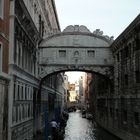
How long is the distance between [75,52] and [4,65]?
14.6 metres

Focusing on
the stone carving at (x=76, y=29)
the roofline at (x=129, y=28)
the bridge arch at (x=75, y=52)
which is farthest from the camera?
the stone carving at (x=76, y=29)

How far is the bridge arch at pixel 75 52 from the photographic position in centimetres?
3053

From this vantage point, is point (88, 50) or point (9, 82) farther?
point (88, 50)

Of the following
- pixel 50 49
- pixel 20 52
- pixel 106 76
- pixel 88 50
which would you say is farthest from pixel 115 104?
pixel 20 52

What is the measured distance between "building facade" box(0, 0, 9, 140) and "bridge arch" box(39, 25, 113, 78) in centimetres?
1336

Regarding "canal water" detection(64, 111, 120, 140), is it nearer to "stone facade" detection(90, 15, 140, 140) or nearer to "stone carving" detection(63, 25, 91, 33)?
"stone facade" detection(90, 15, 140, 140)

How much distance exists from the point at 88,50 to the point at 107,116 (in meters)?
7.68

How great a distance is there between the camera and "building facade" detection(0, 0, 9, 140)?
1596 cm

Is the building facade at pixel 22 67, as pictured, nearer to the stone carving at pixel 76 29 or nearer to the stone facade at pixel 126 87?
the stone carving at pixel 76 29

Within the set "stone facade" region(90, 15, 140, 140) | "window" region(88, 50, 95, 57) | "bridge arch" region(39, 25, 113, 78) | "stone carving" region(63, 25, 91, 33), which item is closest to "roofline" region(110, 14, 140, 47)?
"stone facade" region(90, 15, 140, 140)

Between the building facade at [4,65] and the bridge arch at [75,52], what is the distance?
13.4 m

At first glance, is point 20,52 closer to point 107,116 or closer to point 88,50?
point 88,50

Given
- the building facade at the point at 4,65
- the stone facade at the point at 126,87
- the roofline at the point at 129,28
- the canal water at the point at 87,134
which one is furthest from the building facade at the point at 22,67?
the stone facade at the point at 126,87

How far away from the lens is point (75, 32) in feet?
100
